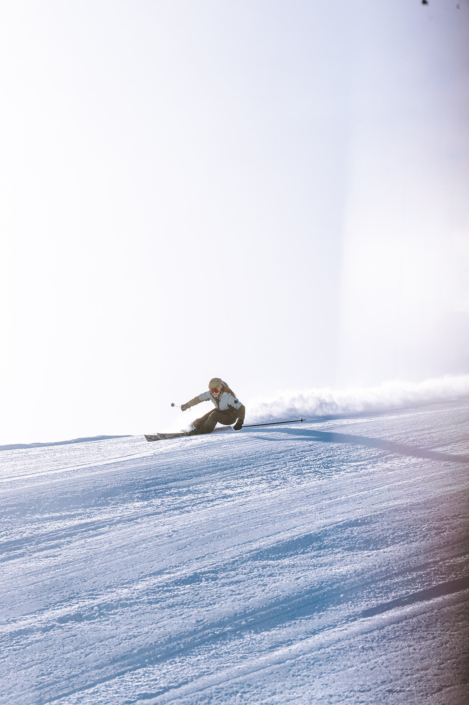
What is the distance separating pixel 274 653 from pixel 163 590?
0.91 m

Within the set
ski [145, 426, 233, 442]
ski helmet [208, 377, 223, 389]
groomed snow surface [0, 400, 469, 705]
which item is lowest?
groomed snow surface [0, 400, 469, 705]

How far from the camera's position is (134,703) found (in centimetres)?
232

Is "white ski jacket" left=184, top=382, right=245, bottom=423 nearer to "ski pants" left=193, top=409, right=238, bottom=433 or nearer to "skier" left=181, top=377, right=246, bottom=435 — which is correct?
"skier" left=181, top=377, right=246, bottom=435

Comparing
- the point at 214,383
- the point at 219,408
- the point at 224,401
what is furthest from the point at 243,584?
the point at 219,408

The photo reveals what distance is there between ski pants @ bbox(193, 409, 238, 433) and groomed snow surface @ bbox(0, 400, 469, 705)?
2652mm

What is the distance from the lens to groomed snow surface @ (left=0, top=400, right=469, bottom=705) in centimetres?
244

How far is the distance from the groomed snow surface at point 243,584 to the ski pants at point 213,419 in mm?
2652

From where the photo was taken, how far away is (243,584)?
319 cm

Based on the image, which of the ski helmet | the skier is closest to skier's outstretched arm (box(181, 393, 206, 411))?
the skier

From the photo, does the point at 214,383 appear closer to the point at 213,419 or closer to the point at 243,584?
the point at 213,419

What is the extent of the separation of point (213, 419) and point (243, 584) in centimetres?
541

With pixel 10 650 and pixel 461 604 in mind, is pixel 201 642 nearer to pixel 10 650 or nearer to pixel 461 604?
pixel 10 650

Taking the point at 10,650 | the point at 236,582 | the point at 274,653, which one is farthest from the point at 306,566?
the point at 10,650

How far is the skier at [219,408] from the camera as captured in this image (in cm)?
818
